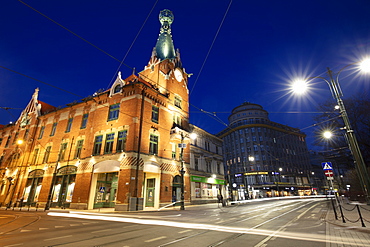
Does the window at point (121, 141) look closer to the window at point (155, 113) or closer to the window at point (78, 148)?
the window at point (155, 113)

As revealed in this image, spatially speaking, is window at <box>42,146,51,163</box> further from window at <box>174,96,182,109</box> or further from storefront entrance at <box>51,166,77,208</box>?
window at <box>174,96,182,109</box>

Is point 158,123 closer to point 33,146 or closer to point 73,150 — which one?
point 73,150

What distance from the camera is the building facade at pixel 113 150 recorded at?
848 inches

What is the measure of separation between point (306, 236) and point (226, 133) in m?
68.2

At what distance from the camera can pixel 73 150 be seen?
2581 centimetres

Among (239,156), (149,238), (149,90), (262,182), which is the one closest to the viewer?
(149,238)

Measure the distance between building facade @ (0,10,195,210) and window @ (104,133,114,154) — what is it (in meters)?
0.12

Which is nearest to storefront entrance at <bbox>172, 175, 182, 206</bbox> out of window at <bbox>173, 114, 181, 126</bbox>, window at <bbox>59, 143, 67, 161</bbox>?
window at <bbox>173, 114, 181, 126</bbox>

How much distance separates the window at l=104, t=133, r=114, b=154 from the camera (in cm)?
2258

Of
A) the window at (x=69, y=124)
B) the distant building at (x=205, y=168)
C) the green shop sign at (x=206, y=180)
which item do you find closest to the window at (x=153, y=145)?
the distant building at (x=205, y=168)

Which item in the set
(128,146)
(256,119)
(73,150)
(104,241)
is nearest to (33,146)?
(73,150)

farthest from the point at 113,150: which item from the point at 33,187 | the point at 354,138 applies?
the point at 354,138

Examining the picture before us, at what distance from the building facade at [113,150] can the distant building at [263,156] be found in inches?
1527

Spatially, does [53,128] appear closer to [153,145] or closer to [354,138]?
[153,145]
